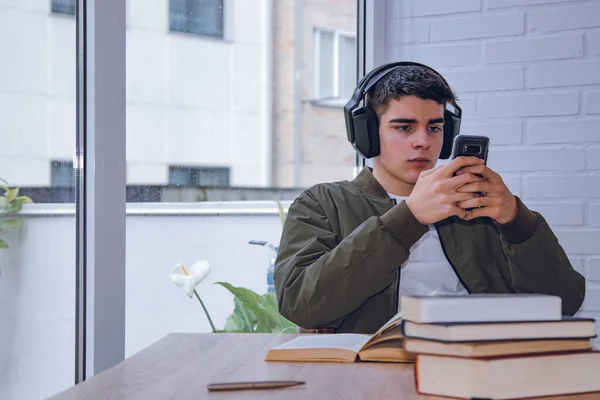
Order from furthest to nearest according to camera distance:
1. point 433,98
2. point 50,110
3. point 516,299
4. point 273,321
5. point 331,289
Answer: point 273,321, point 433,98, point 50,110, point 331,289, point 516,299

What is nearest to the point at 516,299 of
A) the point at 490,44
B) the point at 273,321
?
the point at 273,321

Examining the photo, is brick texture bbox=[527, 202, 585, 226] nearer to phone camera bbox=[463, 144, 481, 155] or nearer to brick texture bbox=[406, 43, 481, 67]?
brick texture bbox=[406, 43, 481, 67]

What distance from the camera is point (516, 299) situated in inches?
34.2

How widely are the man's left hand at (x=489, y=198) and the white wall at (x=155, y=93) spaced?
2.50 feet

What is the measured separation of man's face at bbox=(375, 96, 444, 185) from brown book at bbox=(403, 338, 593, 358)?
2.70 feet

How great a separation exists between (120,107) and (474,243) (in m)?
0.83

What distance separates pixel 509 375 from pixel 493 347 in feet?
0.11

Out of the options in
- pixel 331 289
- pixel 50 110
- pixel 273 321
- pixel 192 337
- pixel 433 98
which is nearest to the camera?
pixel 192 337

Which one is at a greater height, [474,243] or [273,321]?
[474,243]

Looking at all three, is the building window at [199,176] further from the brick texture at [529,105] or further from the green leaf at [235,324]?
the brick texture at [529,105]

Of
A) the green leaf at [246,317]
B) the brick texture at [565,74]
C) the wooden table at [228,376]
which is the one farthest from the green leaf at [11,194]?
the brick texture at [565,74]

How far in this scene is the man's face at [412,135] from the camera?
5.50 feet

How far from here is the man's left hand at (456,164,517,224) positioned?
141 cm

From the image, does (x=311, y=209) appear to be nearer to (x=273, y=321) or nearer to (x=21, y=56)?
(x=273, y=321)
